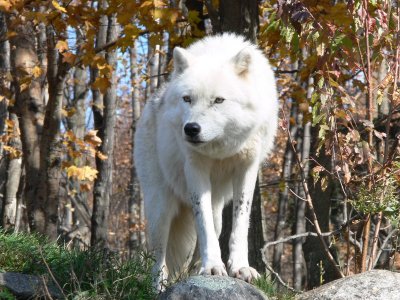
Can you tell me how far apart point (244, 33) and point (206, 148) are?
249cm

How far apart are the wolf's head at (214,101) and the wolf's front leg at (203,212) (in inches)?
8.4

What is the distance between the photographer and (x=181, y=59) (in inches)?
218

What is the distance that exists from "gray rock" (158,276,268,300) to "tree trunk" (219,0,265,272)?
9.24 ft

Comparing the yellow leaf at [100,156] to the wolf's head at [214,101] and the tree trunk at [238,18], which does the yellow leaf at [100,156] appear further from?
the wolf's head at [214,101]

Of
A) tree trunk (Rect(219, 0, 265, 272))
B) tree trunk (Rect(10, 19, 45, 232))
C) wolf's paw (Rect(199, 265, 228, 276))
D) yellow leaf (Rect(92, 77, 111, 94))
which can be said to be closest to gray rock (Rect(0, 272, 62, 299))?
wolf's paw (Rect(199, 265, 228, 276))

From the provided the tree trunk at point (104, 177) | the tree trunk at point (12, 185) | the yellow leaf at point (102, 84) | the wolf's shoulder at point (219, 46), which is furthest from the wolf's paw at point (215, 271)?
the tree trunk at point (12, 185)

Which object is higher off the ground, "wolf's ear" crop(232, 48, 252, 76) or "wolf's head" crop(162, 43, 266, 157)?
"wolf's ear" crop(232, 48, 252, 76)

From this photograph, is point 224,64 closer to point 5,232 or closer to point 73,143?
point 5,232

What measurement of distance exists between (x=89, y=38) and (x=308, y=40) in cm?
360

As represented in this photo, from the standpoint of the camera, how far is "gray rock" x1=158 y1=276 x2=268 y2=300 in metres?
4.30

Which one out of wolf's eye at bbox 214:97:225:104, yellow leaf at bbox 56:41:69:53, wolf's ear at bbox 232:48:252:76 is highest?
yellow leaf at bbox 56:41:69:53

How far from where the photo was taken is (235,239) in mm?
5270

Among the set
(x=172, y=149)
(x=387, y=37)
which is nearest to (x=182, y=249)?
(x=172, y=149)

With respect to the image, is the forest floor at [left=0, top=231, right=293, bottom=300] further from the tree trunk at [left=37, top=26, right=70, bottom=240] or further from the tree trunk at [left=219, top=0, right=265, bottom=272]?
→ the tree trunk at [left=37, top=26, right=70, bottom=240]
